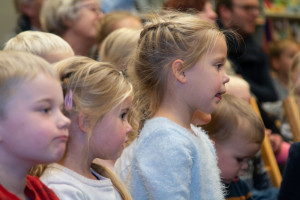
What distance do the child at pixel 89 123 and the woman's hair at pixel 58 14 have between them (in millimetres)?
1486

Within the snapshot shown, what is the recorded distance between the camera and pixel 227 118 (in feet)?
7.73

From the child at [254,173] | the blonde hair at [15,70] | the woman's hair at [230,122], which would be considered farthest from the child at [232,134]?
the blonde hair at [15,70]

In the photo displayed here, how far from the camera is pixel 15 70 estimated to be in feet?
4.42

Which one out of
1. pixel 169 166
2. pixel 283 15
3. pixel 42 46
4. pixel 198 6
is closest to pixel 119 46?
pixel 42 46

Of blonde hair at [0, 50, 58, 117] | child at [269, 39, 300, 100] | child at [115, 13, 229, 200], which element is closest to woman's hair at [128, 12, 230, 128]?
child at [115, 13, 229, 200]

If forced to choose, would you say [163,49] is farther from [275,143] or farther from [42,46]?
[275,143]

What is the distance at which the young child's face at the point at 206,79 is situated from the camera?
191 cm

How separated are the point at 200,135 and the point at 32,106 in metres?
0.88

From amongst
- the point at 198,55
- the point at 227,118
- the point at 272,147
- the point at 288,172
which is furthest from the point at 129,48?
the point at 272,147

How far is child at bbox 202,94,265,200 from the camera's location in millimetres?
2354

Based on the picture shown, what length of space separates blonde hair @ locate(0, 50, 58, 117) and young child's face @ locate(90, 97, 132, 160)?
31 centimetres

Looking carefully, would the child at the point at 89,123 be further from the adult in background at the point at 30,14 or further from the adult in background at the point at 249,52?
the adult in background at the point at 249,52

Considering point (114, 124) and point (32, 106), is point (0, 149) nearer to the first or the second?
point (32, 106)

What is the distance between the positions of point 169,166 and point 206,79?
12.7 inches
